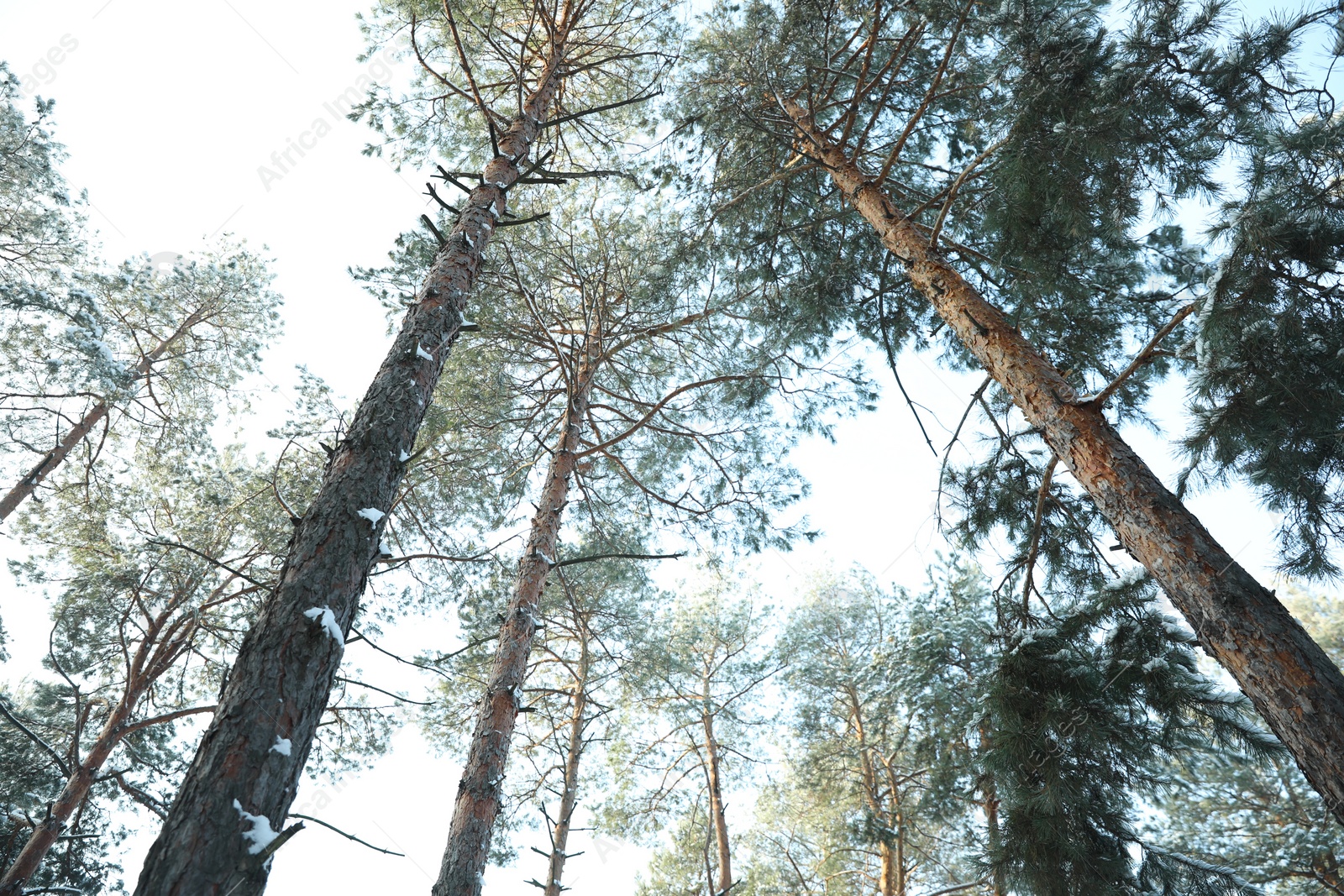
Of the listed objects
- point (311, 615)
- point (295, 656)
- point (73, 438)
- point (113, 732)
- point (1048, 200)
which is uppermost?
point (73, 438)

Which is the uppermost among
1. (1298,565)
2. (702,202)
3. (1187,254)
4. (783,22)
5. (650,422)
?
(783,22)

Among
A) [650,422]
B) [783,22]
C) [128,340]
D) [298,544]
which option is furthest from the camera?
[128,340]

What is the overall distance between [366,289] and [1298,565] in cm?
756

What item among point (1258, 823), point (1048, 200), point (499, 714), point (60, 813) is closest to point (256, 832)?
point (499, 714)

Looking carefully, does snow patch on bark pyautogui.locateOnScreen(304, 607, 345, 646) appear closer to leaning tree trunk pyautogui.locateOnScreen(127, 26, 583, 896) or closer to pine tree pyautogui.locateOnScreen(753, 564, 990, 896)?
leaning tree trunk pyautogui.locateOnScreen(127, 26, 583, 896)

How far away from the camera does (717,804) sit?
33.7 ft

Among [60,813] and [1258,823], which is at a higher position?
[1258,823]

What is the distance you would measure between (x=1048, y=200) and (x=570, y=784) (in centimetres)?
789

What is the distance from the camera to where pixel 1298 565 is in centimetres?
341

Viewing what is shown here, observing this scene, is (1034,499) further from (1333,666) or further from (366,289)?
(366,289)

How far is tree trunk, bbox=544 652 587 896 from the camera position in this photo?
25.1ft

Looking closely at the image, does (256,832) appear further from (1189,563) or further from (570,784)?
(570,784)

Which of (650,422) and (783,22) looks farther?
(650,422)

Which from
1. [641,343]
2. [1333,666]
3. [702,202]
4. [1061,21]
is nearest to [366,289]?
[641,343]
